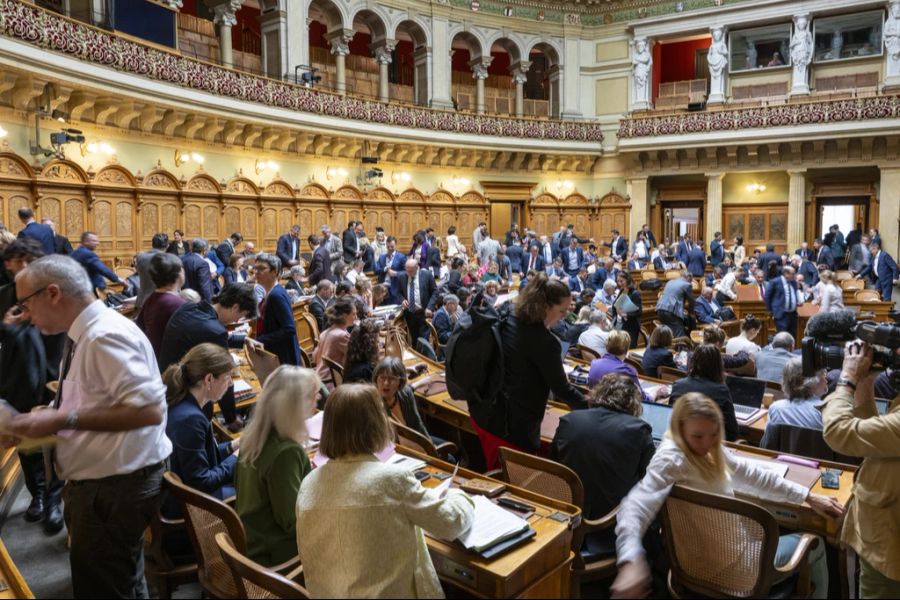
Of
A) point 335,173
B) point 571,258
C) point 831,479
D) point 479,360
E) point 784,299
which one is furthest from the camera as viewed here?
point 335,173

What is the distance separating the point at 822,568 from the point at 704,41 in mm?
A: 21374

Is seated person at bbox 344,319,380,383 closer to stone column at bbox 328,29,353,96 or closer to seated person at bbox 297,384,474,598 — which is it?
seated person at bbox 297,384,474,598

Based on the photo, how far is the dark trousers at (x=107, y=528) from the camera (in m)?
2.37

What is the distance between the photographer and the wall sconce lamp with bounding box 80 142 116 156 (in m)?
11.4

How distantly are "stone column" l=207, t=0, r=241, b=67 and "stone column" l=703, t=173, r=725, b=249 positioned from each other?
541 inches

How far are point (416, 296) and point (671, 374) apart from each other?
14.2 ft

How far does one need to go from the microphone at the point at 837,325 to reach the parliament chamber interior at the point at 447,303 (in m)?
0.01

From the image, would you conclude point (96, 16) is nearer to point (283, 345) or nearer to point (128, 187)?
point (128, 187)

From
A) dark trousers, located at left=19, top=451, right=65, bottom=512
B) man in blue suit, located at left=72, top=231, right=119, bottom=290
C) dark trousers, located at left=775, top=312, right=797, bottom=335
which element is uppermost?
man in blue suit, located at left=72, top=231, right=119, bottom=290

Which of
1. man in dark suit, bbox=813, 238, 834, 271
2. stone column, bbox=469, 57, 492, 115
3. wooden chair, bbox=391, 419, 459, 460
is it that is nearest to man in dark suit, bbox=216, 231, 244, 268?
wooden chair, bbox=391, 419, 459, 460

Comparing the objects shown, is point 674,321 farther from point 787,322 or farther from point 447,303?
point 447,303

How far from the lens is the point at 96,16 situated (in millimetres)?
11953

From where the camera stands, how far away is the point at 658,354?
596cm

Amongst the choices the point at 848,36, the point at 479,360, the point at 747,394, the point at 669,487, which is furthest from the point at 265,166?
the point at 848,36
